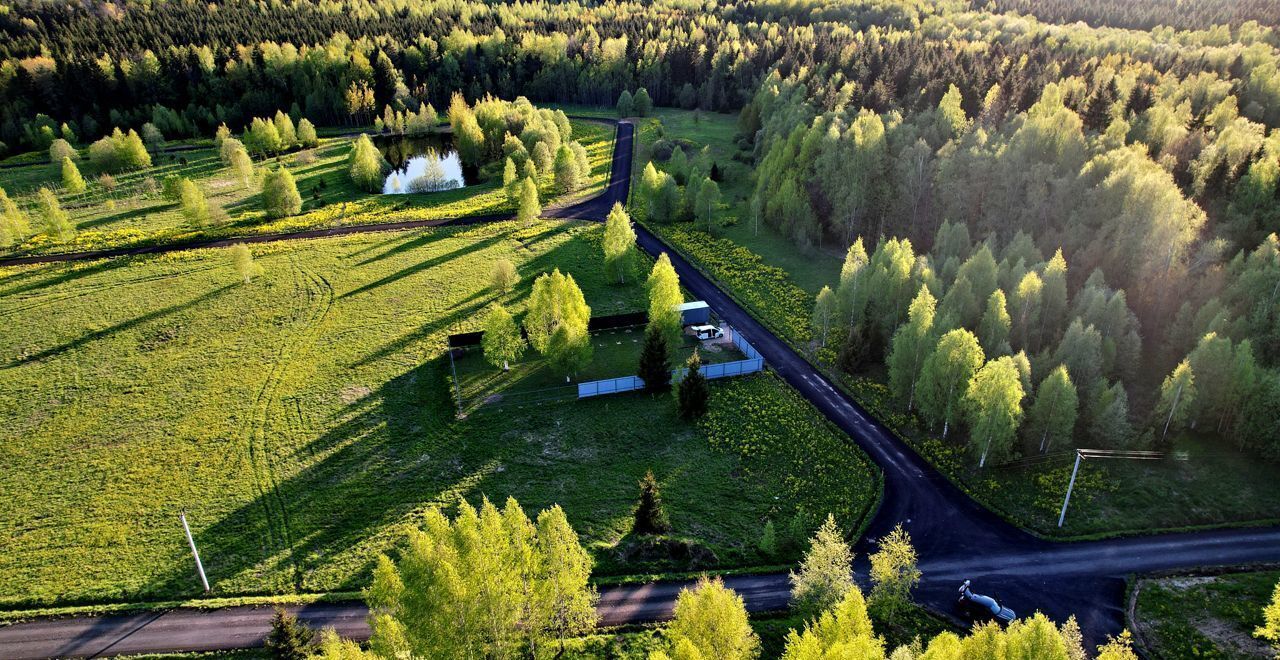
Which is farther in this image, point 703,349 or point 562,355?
point 703,349

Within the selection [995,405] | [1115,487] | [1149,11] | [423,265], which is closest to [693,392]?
[995,405]

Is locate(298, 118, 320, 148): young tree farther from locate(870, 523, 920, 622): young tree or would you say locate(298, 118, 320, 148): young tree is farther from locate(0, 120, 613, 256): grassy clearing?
locate(870, 523, 920, 622): young tree

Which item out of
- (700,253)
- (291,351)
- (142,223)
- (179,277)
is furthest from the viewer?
(142,223)

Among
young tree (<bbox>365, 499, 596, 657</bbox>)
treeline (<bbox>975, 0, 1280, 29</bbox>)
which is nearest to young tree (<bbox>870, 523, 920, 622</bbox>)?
young tree (<bbox>365, 499, 596, 657</bbox>)

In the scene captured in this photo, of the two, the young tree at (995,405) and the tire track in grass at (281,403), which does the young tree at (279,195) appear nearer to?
the tire track in grass at (281,403)

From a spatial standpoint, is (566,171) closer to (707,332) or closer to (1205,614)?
(707,332)

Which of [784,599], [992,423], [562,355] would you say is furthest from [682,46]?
[784,599]

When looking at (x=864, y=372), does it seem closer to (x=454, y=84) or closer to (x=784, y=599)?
(x=784, y=599)
